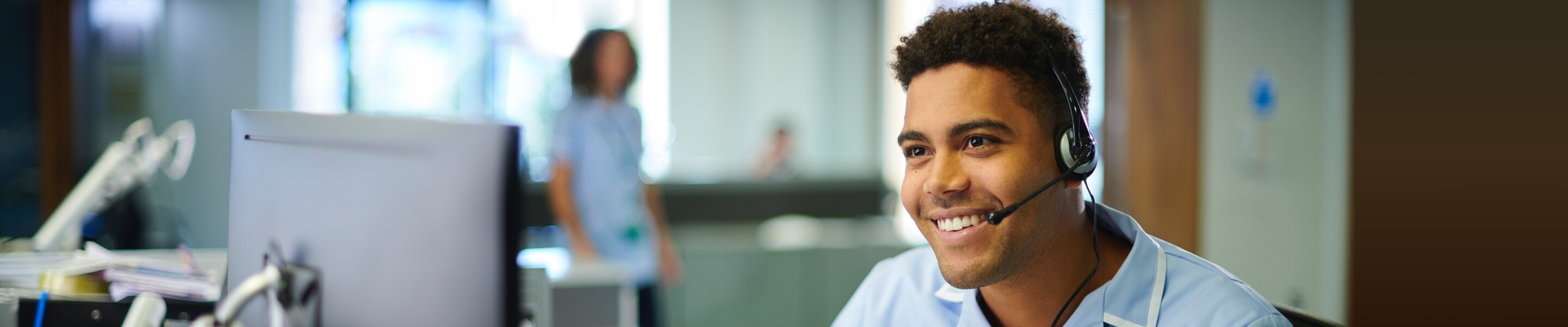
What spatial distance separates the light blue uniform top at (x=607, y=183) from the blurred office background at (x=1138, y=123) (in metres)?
0.28

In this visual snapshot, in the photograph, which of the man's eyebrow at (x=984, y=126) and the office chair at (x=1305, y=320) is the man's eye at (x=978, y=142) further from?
the office chair at (x=1305, y=320)

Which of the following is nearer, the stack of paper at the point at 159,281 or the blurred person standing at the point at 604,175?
the stack of paper at the point at 159,281

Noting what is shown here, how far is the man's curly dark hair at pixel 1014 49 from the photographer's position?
3.16 ft

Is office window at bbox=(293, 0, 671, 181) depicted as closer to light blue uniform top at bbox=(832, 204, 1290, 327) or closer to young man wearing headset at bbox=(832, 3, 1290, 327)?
light blue uniform top at bbox=(832, 204, 1290, 327)

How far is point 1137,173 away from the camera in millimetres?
2947

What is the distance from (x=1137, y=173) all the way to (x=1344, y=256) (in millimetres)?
658

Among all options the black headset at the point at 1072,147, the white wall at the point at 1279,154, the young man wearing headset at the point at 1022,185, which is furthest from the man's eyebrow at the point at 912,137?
the white wall at the point at 1279,154

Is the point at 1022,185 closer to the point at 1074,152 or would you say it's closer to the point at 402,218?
the point at 1074,152

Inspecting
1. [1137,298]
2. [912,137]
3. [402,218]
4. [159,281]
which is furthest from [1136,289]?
[159,281]

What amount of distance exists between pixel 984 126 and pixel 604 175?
182 cm

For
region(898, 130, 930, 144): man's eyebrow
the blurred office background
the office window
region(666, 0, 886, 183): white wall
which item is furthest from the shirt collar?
region(666, 0, 886, 183): white wall

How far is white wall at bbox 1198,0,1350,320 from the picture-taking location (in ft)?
8.68

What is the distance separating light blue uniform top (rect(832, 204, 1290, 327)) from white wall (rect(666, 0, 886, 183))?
5542 mm

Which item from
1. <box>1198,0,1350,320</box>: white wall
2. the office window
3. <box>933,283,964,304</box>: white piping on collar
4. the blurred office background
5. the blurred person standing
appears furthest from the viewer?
the office window
